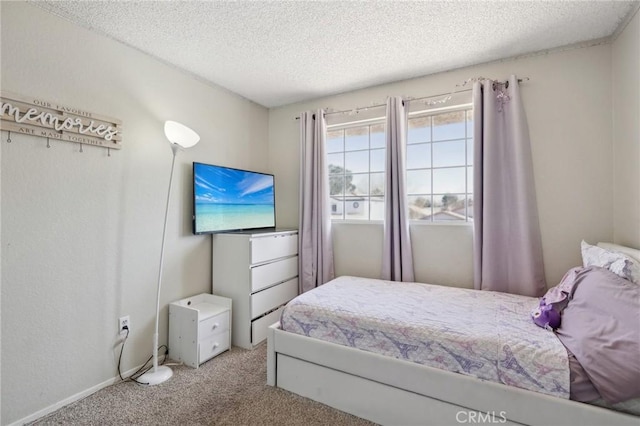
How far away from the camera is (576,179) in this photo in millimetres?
2170

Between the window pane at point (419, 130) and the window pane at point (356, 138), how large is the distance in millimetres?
470

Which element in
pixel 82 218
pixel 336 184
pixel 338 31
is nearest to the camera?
pixel 82 218

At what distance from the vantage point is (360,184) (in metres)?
3.11

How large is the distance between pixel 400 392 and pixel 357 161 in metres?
2.22

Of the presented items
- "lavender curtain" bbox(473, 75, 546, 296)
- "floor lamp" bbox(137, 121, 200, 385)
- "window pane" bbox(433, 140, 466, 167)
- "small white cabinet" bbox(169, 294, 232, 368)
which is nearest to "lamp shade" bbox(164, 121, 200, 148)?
"floor lamp" bbox(137, 121, 200, 385)

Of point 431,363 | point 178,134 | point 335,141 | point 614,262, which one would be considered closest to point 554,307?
point 614,262

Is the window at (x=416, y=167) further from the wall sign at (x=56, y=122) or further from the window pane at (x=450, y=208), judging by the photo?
the wall sign at (x=56, y=122)

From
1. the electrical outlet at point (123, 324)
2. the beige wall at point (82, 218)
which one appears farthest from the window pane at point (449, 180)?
the electrical outlet at point (123, 324)

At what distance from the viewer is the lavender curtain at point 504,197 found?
2229mm

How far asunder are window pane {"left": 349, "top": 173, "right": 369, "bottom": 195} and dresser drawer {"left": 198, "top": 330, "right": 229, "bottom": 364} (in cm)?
189

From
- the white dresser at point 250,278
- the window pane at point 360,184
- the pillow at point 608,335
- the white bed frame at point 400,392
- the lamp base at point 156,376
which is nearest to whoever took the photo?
the pillow at point 608,335

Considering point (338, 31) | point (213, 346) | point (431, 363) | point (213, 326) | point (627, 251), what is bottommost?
point (213, 346)

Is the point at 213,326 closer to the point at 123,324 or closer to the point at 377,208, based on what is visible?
the point at 123,324

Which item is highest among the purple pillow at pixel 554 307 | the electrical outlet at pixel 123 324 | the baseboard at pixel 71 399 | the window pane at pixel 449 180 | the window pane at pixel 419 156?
the window pane at pixel 419 156
